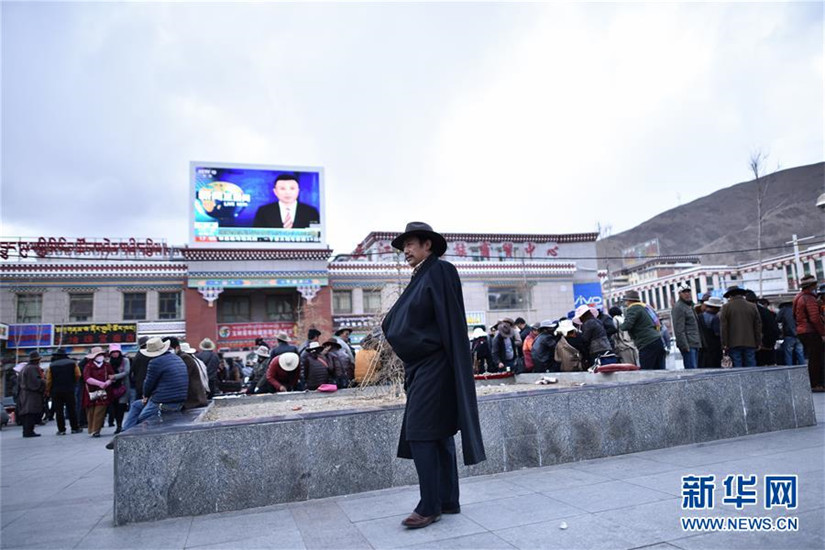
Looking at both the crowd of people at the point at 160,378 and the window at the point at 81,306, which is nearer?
the crowd of people at the point at 160,378

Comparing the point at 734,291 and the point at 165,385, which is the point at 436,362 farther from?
the point at 734,291

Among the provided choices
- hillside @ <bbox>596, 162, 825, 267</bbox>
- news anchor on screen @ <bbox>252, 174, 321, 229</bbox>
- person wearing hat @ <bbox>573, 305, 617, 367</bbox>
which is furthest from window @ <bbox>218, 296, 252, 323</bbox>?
hillside @ <bbox>596, 162, 825, 267</bbox>

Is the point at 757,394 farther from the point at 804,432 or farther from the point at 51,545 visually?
the point at 51,545

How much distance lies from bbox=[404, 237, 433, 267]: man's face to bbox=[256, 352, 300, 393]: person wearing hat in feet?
18.6

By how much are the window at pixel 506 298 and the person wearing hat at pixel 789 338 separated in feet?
75.4

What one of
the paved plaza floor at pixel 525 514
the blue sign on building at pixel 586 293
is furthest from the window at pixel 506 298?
the paved plaza floor at pixel 525 514

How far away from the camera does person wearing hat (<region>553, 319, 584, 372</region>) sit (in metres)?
8.98

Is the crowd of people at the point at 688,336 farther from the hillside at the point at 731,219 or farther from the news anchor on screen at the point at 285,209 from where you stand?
the hillside at the point at 731,219

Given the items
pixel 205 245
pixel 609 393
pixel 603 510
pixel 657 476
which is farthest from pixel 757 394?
pixel 205 245

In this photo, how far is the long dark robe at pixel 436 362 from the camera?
341 cm

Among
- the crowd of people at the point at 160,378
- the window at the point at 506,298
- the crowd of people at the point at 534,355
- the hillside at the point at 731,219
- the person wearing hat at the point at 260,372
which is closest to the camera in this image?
the crowd of people at the point at 160,378

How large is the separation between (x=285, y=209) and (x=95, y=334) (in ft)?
36.4

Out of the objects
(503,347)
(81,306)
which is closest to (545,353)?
(503,347)

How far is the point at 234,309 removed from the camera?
29969mm
